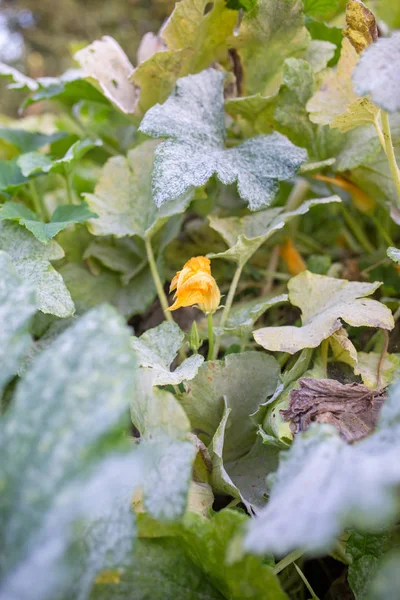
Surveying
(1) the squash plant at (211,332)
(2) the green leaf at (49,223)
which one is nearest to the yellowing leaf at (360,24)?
(1) the squash plant at (211,332)

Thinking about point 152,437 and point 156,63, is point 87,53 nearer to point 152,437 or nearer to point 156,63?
point 156,63

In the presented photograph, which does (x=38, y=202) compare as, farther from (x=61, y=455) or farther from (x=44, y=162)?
(x=61, y=455)

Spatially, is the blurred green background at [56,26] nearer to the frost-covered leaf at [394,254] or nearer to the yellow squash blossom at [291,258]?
the yellow squash blossom at [291,258]

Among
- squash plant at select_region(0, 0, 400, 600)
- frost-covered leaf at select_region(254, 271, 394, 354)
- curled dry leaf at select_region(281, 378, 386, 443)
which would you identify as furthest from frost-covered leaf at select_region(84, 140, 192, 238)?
curled dry leaf at select_region(281, 378, 386, 443)

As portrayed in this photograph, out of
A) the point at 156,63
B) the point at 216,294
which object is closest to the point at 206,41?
the point at 156,63

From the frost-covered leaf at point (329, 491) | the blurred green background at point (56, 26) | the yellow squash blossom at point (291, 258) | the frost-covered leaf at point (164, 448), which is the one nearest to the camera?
the frost-covered leaf at point (329, 491)

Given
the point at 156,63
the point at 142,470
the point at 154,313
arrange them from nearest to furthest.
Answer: the point at 142,470, the point at 156,63, the point at 154,313

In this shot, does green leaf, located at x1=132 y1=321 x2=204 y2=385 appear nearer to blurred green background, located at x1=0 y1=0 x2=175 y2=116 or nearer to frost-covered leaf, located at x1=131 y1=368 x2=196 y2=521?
frost-covered leaf, located at x1=131 y1=368 x2=196 y2=521
